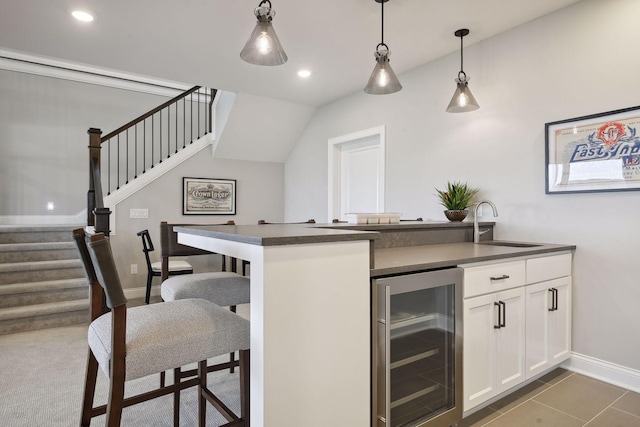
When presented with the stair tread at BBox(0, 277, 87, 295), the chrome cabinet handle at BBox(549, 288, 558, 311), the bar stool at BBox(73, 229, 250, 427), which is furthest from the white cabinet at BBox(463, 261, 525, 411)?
the stair tread at BBox(0, 277, 87, 295)

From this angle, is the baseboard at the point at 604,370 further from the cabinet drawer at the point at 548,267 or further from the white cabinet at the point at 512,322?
the cabinet drawer at the point at 548,267

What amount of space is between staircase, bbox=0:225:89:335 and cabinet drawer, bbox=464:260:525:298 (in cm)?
367

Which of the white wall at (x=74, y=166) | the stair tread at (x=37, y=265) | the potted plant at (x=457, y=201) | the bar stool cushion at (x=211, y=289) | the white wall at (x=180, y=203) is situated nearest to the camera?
the bar stool cushion at (x=211, y=289)

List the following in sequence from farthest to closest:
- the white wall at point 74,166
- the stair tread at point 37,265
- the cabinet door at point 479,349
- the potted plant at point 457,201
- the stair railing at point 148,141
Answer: the stair railing at point 148,141, the white wall at point 74,166, the stair tread at point 37,265, the potted plant at point 457,201, the cabinet door at point 479,349

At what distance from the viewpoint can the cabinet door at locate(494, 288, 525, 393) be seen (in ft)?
6.64

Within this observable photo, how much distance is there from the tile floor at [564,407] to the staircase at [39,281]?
12.2 ft

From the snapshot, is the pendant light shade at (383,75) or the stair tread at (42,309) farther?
the stair tread at (42,309)

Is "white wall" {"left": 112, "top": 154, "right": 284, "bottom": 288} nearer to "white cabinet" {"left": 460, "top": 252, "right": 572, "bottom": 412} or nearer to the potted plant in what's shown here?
the potted plant

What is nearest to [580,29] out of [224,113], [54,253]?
[224,113]

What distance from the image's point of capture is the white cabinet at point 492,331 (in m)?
1.86

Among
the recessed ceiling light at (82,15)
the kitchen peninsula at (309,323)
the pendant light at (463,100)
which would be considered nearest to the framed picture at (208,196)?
the recessed ceiling light at (82,15)

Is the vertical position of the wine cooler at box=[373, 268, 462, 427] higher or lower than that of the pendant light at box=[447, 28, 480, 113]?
lower

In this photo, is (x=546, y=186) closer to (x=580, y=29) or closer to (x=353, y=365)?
(x=580, y=29)

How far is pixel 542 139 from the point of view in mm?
2785
